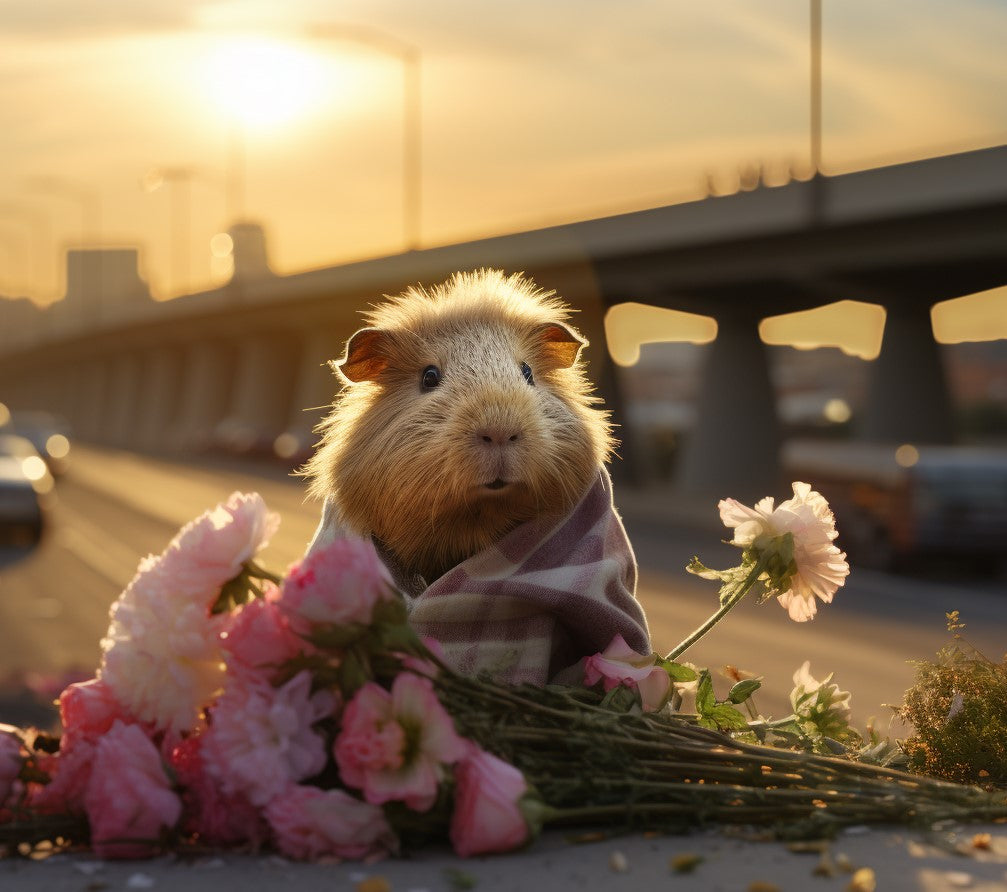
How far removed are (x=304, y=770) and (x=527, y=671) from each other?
2.64 feet

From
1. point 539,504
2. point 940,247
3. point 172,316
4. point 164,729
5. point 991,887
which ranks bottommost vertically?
point 991,887

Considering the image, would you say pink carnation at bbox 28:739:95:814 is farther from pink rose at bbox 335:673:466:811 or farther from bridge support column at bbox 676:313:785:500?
bridge support column at bbox 676:313:785:500

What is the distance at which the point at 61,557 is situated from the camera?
23781 millimetres

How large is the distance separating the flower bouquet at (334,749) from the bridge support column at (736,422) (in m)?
41.1

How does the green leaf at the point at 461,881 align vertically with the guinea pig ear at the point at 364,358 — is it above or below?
below

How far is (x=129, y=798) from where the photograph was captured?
2.52 m

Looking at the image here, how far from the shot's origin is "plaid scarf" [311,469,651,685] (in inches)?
127

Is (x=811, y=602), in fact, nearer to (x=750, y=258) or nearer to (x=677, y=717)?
(x=677, y=717)

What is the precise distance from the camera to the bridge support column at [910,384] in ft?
123

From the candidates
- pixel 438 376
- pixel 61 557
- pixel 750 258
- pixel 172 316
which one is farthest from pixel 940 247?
pixel 172 316

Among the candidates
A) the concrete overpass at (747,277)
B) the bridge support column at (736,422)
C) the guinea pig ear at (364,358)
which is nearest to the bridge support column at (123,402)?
the concrete overpass at (747,277)

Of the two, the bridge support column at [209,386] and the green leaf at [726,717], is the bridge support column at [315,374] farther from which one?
the green leaf at [726,717]

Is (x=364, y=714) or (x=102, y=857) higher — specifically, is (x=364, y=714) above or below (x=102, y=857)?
above

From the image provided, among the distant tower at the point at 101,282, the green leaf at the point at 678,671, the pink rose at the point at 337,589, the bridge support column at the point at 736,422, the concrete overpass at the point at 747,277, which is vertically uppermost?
the distant tower at the point at 101,282
